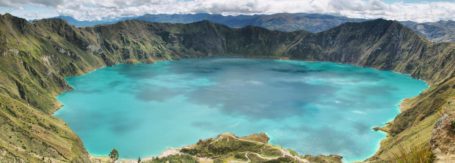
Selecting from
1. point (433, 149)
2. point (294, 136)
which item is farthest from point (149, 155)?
point (433, 149)

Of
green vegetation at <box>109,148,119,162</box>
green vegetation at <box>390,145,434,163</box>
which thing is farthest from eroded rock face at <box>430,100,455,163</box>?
green vegetation at <box>109,148,119,162</box>

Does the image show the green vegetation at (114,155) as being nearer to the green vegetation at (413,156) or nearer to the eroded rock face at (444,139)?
the eroded rock face at (444,139)

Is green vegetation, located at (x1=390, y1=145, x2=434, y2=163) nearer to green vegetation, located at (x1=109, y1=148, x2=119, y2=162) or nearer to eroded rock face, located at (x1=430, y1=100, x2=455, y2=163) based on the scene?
eroded rock face, located at (x1=430, y1=100, x2=455, y2=163)

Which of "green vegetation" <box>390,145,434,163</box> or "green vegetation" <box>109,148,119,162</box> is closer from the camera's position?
"green vegetation" <box>390,145,434,163</box>

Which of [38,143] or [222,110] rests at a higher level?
[222,110]

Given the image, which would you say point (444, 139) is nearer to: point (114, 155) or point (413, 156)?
point (413, 156)

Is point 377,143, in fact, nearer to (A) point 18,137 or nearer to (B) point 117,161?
(B) point 117,161

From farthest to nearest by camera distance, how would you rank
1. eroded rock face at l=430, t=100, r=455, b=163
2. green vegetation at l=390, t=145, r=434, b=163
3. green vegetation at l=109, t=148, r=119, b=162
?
1. green vegetation at l=109, t=148, r=119, b=162
2. eroded rock face at l=430, t=100, r=455, b=163
3. green vegetation at l=390, t=145, r=434, b=163

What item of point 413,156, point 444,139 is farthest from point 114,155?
point 413,156
